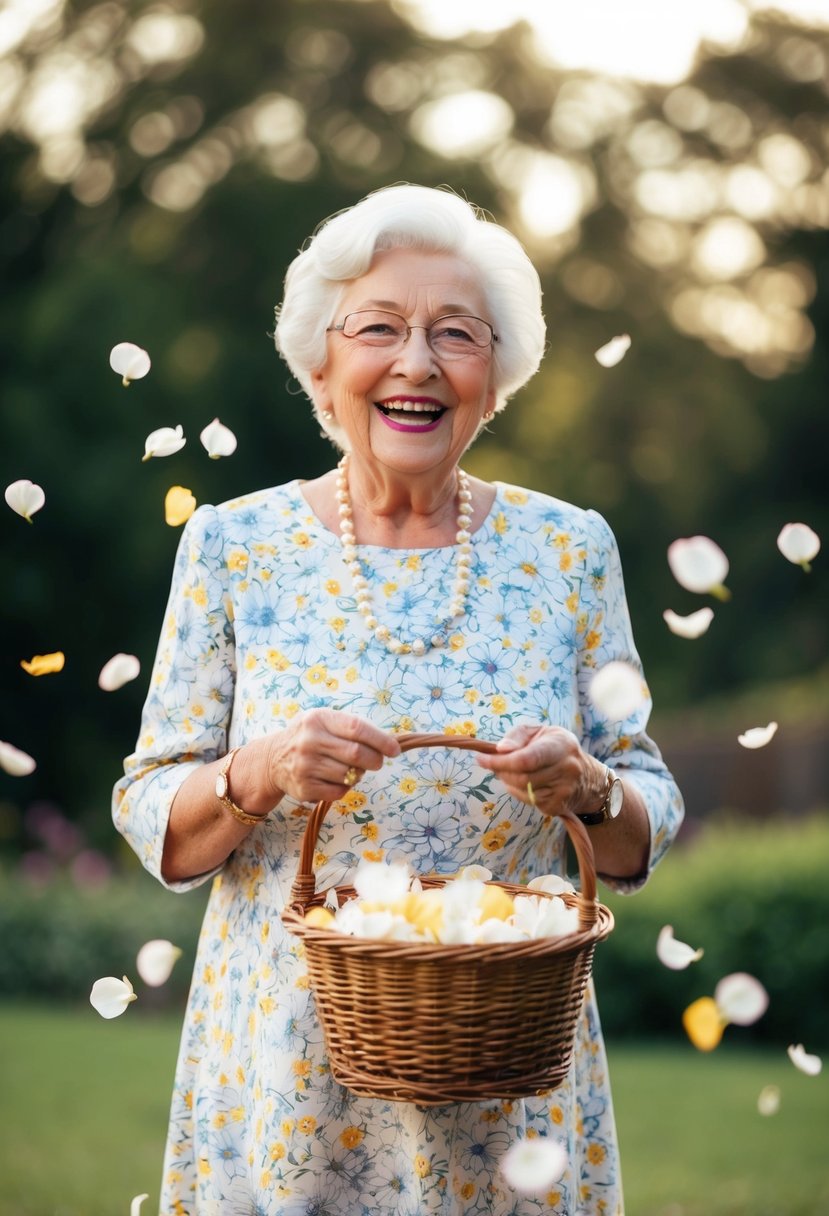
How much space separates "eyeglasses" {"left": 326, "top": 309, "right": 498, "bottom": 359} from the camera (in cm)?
247

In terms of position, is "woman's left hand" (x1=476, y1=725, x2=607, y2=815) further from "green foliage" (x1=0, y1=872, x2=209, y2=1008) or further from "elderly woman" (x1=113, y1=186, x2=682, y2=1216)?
"green foliage" (x1=0, y1=872, x2=209, y2=1008)

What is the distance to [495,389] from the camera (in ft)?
8.90

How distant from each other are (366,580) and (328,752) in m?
0.52

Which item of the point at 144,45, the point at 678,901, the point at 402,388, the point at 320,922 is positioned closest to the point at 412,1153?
the point at 320,922

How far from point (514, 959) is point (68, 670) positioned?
11946 mm

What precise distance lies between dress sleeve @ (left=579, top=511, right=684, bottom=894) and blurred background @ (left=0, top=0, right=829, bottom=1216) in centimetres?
301

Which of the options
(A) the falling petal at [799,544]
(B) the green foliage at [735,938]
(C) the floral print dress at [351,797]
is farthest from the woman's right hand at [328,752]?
(B) the green foliage at [735,938]

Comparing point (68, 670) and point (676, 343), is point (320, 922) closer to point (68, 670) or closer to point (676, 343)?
point (68, 670)

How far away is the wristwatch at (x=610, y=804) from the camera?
233cm

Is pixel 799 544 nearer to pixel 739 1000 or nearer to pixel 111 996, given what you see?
pixel 739 1000

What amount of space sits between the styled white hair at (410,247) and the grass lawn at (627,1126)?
3369mm

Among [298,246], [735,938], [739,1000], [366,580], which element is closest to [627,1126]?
[735,938]

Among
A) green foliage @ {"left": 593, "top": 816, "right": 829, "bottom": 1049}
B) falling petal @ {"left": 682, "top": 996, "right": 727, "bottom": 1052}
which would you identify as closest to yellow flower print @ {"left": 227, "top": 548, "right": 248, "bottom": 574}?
falling petal @ {"left": 682, "top": 996, "right": 727, "bottom": 1052}

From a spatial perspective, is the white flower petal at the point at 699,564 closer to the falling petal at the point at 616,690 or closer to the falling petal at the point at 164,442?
the falling petal at the point at 616,690
